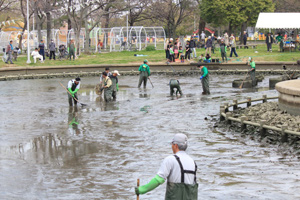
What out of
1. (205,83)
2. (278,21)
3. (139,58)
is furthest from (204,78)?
(278,21)

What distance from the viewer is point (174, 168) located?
22.3 feet

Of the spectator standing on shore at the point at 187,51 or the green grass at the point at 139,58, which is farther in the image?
the spectator standing on shore at the point at 187,51

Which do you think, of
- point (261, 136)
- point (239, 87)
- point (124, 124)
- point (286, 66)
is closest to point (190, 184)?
point (261, 136)

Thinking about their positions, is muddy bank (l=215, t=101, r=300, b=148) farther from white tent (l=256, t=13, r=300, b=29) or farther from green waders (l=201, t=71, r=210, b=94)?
white tent (l=256, t=13, r=300, b=29)

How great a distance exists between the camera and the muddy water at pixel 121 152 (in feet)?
34.1

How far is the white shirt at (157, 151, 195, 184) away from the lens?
6.73 m

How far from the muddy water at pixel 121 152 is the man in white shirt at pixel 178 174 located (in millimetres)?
3034

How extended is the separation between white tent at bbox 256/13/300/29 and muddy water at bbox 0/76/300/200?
59.9 ft

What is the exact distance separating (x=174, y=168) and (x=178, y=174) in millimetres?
105

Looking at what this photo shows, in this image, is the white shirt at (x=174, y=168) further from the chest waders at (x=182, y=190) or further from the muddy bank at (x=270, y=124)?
the muddy bank at (x=270, y=124)

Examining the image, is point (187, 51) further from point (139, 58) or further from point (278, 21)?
point (278, 21)

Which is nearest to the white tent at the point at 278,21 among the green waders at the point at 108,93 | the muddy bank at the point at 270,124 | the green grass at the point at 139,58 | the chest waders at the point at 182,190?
the green grass at the point at 139,58

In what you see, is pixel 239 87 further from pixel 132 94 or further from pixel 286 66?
pixel 286 66

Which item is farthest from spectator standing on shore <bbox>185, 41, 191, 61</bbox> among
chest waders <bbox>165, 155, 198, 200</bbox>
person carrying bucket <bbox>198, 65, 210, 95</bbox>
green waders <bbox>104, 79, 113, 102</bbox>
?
chest waders <bbox>165, 155, 198, 200</bbox>
